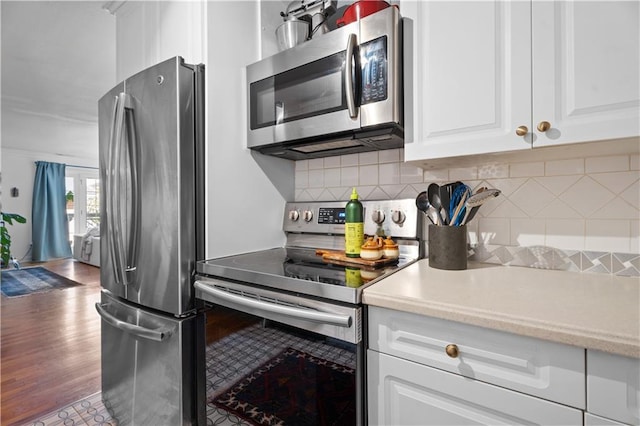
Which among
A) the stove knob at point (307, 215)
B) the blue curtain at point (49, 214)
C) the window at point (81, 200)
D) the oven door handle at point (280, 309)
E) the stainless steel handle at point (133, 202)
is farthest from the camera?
the window at point (81, 200)

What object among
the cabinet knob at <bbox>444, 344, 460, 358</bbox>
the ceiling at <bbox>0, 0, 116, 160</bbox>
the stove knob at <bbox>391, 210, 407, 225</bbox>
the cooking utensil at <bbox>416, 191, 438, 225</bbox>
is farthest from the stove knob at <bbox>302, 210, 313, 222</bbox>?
the ceiling at <bbox>0, 0, 116, 160</bbox>

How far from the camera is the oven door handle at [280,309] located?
0.88 meters

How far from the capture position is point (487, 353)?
0.73m

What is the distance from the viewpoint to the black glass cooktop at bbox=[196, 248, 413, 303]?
3.03 feet

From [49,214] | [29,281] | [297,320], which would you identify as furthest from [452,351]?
[49,214]

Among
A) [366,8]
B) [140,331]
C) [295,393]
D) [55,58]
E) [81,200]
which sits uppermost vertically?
[55,58]

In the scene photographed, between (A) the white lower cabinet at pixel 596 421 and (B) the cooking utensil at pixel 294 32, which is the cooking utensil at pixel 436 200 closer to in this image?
(A) the white lower cabinet at pixel 596 421

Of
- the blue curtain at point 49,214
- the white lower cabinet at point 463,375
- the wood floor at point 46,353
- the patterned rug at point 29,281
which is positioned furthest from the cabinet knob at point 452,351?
the blue curtain at point 49,214

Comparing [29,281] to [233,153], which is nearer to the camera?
[233,153]

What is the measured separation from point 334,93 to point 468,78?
501 millimetres

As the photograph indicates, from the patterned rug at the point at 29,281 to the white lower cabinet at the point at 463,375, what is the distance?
16.8 ft

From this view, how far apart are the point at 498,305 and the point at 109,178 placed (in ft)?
5.63

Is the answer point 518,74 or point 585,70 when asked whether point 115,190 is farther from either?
point 585,70

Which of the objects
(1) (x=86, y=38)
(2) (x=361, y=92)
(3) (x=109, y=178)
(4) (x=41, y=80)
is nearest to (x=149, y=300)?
(3) (x=109, y=178)
